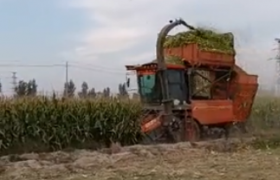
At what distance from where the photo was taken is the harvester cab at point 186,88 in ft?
52.3

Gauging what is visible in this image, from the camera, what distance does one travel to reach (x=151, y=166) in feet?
32.9

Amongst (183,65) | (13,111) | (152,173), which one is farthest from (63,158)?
(183,65)

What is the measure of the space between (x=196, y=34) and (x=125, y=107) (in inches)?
120

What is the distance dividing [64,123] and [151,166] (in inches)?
239

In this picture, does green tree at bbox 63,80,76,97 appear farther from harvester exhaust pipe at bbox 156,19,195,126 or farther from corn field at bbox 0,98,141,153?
harvester exhaust pipe at bbox 156,19,195,126

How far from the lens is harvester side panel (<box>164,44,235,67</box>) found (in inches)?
655

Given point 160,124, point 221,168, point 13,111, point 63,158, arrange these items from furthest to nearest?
point 160,124
point 13,111
point 63,158
point 221,168

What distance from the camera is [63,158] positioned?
12422 mm

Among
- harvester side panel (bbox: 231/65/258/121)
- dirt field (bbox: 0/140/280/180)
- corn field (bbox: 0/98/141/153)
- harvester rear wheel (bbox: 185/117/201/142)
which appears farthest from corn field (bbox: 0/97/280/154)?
harvester side panel (bbox: 231/65/258/121)

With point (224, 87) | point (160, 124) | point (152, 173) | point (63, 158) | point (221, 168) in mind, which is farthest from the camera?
point (224, 87)

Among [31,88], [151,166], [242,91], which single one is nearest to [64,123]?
[31,88]

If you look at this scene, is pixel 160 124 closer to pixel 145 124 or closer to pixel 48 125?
pixel 145 124

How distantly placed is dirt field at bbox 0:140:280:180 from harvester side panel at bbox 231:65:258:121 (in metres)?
5.30

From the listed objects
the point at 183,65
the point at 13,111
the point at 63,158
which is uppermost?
the point at 183,65
